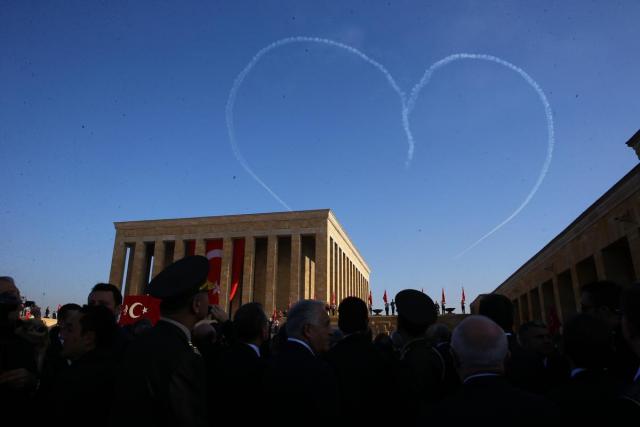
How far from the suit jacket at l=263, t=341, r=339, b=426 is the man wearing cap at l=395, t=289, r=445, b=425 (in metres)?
0.81

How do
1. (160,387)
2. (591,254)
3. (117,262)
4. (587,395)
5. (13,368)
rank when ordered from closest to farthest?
1. (160,387)
2. (587,395)
3. (13,368)
4. (591,254)
5. (117,262)

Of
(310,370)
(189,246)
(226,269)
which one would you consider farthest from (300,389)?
(189,246)

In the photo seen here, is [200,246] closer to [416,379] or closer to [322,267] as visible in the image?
[322,267]

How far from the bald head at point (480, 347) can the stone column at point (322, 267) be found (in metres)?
34.5

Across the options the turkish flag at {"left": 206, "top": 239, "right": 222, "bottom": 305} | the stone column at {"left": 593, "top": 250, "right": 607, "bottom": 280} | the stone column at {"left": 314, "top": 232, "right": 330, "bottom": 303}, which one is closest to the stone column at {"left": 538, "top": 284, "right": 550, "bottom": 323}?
the stone column at {"left": 593, "top": 250, "right": 607, "bottom": 280}

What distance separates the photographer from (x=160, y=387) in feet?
7.78

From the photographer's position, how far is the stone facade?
16.2m

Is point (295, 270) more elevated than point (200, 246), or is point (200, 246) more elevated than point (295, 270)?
point (200, 246)

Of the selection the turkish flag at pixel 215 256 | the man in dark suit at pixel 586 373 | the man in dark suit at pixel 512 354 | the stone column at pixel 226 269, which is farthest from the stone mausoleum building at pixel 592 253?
the turkish flag at pixel 215 256

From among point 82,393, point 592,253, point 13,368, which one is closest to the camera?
point 82,393

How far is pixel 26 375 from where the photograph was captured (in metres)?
3.26

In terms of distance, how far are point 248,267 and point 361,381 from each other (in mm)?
36238

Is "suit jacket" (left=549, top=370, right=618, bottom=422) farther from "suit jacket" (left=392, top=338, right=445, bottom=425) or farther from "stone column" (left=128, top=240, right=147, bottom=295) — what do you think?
"stone column" (left=128, top=240, right=147, bottom=295)

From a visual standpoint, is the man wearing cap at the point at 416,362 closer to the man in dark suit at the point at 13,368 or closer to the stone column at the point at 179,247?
the man in dark suit at the point at 13,368
